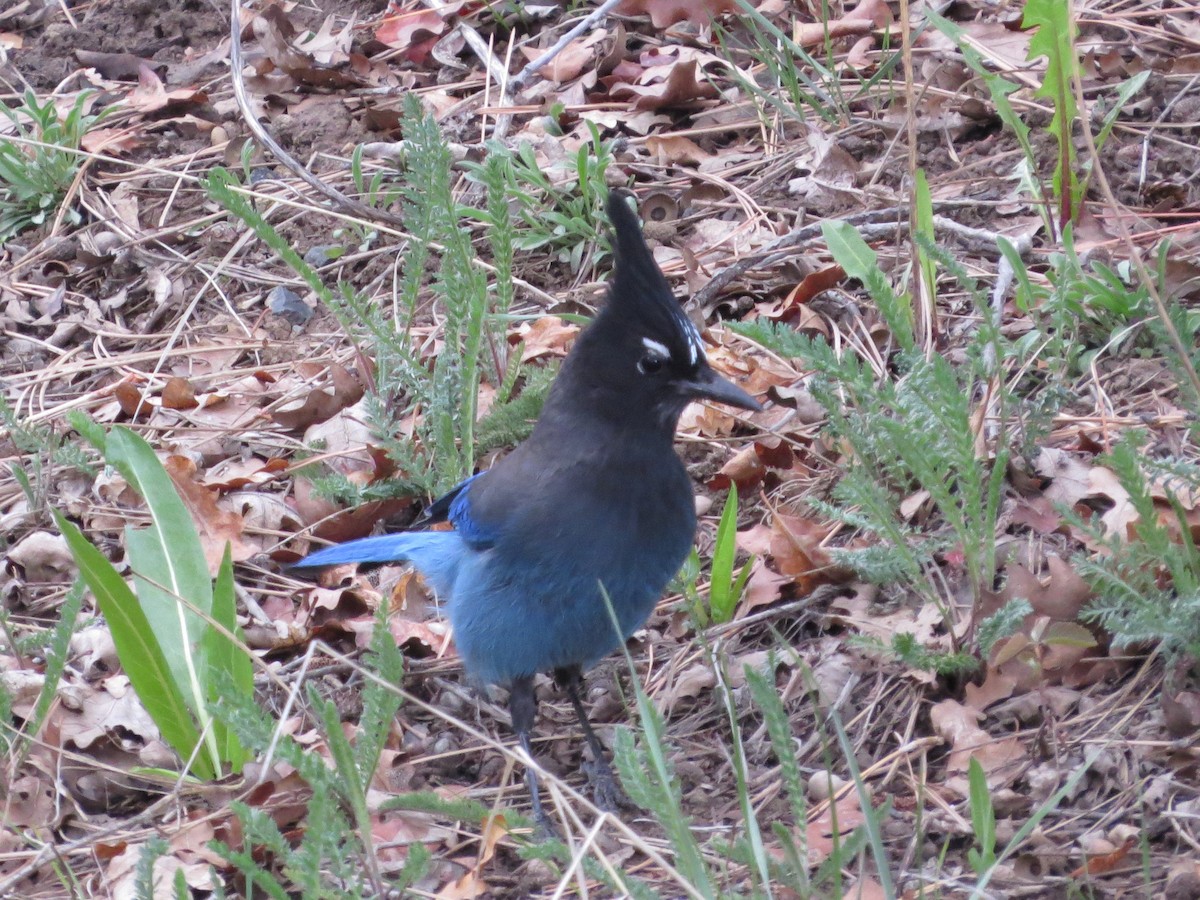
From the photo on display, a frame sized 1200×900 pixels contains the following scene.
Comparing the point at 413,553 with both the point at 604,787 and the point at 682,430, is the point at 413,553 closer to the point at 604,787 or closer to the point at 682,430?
the point at 604,787

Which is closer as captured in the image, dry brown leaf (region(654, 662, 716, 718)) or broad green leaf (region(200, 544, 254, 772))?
broad green leaf (region(200, 544, 254, 772))

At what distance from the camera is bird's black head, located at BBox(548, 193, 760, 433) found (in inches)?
110

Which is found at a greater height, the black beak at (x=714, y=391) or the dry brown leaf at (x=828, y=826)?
the black beak at (x=714, y=391)

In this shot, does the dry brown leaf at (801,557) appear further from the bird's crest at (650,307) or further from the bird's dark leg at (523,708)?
the bird's dark leg at (523,708)

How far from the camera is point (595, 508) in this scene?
9.29 ft

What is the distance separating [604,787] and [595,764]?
8cm

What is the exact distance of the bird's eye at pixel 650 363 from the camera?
113 inches

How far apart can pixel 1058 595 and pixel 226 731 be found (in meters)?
1.68

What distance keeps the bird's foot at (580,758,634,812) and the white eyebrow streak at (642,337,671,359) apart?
913 mm

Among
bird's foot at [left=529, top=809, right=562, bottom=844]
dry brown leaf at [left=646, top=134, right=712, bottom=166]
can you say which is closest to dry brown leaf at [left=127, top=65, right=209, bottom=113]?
dry brown leaf at [left=646, top=134, right=712, bottom=166]

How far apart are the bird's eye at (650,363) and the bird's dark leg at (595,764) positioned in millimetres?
681

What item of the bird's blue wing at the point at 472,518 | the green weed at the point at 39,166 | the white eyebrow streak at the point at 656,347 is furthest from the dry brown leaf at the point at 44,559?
the white eyebrow streak at the point at 656,347

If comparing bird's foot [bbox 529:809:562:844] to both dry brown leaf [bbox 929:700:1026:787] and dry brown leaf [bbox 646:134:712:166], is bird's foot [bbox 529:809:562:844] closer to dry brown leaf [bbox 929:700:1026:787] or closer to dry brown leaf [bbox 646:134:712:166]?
dry brown leaf [bbox 929:700:1026:787]

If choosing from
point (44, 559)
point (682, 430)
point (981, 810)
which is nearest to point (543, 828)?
point (981, 810)
